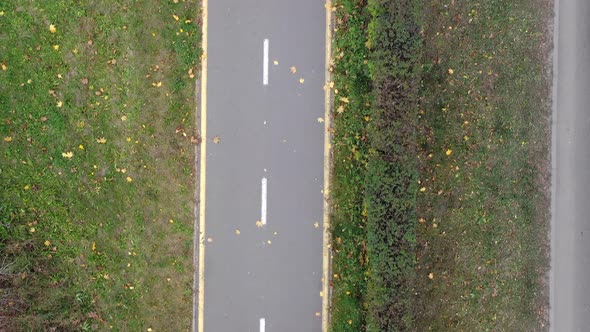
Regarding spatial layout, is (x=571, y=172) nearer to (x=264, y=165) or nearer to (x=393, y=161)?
(x=393, y=161)

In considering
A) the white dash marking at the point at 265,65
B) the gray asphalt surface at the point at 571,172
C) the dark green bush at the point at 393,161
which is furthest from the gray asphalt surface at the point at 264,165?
the gray asphalt surface at the point at 571,172

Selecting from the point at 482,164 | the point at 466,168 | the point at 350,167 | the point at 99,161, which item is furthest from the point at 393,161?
the point at 99,161

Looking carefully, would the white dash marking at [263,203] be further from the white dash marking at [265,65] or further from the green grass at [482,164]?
the green grass at [482,164]

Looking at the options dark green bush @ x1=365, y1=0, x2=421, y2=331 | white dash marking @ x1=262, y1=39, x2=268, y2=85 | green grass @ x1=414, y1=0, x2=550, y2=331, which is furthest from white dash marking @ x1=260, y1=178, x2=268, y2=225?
green grass @ x1=414, y1=0, x2=550, y2=331

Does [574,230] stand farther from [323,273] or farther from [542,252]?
[323,273]

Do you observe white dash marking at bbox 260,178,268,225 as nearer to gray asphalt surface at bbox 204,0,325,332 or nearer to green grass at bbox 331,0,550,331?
gray asphalt surface at bbox 204,0,325,332
